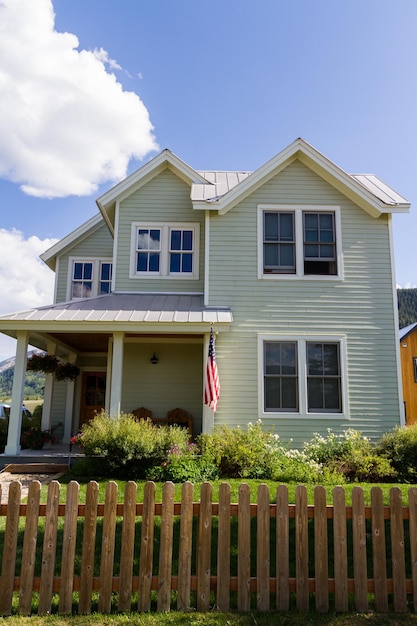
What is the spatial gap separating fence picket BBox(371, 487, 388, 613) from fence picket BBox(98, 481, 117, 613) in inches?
102

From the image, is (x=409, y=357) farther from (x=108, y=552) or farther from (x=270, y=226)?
(x=108, y=552)

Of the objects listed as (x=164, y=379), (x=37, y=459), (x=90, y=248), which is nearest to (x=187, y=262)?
(x=164, y=379)

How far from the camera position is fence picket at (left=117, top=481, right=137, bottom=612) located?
4340 mm

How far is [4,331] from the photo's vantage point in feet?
36.5

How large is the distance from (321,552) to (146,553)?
1746mm

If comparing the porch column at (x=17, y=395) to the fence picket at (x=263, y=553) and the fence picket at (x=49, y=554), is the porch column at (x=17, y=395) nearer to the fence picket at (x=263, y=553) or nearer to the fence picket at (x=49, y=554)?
the fence picket at (x=49, y=554)

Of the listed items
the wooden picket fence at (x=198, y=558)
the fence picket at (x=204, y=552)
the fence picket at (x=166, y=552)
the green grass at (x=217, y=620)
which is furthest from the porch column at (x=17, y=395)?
the fence picket at (x=204, y=552)

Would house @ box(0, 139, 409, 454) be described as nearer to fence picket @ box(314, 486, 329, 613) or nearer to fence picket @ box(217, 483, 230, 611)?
fence picket @ box(217, 483, 230, 611)

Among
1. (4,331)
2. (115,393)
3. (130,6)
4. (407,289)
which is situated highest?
(407,289)

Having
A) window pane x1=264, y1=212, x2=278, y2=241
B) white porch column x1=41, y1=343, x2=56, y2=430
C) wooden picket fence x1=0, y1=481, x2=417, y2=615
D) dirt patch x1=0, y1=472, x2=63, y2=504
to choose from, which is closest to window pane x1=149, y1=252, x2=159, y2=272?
window pane x1=264, y1=212, x2=278, y2=241

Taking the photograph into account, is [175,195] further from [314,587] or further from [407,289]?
[407,289]

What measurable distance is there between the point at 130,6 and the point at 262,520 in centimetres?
1154

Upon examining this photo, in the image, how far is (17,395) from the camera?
11.0 m

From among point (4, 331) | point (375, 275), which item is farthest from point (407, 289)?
point (4, 331)
